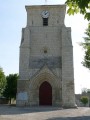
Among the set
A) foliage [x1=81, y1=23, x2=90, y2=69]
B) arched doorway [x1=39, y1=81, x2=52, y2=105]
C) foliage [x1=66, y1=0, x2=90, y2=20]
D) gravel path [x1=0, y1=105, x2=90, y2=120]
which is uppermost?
foliage [x1=81, y1=23, x2=90, y2=69]

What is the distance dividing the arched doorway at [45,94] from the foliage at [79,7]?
2747 centimetres

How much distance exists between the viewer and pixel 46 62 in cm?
3191

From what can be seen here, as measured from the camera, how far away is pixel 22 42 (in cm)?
3281

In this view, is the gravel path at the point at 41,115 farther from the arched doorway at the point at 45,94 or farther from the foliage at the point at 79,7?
the arched doorway at the point at 45,94

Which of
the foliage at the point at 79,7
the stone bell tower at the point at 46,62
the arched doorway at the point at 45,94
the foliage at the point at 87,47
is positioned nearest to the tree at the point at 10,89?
the arched doorway at the point at 45,94

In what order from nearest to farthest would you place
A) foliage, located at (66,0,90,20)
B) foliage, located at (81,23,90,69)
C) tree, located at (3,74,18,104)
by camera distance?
foliage, located at (66,0,90,20) < foliage, located at (81,23,90,69) < tree, located at (3,74,18,104)

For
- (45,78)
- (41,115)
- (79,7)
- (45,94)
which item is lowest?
(41,115)

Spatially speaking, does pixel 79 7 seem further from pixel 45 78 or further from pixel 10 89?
pixel 10 89

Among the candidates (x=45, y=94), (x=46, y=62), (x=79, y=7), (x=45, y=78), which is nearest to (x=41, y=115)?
(x=79, y=7)

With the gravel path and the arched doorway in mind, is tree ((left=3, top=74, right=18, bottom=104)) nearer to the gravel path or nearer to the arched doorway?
the arched doorway

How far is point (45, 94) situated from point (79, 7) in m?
27.9

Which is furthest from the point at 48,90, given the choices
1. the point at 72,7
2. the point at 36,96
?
the point at 72,7

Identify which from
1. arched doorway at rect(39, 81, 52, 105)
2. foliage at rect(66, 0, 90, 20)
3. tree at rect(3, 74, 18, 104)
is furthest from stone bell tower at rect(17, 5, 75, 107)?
foliage at rect(66, 0, 90, 20)

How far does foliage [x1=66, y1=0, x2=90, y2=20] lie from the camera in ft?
14.5
